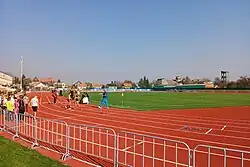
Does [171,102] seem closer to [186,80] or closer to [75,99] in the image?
[75,99]

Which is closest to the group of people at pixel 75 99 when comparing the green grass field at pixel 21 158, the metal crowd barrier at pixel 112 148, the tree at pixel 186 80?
the metal crowd barrier at pixel 112 148

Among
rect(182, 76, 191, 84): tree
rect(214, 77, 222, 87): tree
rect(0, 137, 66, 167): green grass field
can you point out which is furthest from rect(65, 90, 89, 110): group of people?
rect(182, 76, 191, 84): tree

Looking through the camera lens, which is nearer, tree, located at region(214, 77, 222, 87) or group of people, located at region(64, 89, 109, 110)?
group of people, located at region(64, 89, 109, 110)

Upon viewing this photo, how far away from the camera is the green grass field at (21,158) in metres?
6.81

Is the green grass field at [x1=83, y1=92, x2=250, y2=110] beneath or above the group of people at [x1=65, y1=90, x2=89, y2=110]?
beneath

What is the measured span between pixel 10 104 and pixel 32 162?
9.13 meters

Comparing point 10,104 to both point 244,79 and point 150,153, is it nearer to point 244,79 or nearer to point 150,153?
point 150,153

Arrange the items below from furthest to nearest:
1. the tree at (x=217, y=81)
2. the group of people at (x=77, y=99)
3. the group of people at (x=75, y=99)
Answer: the tree at (x=217, y=81) → the group of people at (x=75, y=99) → the group of people at (x=77, y=99)

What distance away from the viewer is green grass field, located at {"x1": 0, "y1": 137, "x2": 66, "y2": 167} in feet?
22.4

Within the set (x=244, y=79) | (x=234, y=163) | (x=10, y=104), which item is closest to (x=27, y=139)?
(x=10, y=104)

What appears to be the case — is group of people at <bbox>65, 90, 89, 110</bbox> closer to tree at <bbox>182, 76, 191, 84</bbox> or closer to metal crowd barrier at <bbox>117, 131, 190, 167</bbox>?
→ metal crowd barrier at <bbox>117, 131, 190, 167</bbox>

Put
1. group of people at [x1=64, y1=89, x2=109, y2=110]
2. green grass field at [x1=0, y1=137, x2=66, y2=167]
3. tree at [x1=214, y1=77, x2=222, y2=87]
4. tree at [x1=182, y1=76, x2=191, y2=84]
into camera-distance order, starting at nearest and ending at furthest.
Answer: green grass field at [x1=0, y1=137, x2=66, y2=167], group of people at [x1=64, y1=89, x2=109, y2=110], tree at [x1=214, y1=77, x2=222, y2=87], tree at [x1=182, y1=76, x2=191, y2=84]

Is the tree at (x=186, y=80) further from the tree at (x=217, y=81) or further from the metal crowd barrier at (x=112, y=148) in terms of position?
the metal crowd barrier at (x=112, y=148)

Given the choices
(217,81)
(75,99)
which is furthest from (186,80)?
(75,99)
